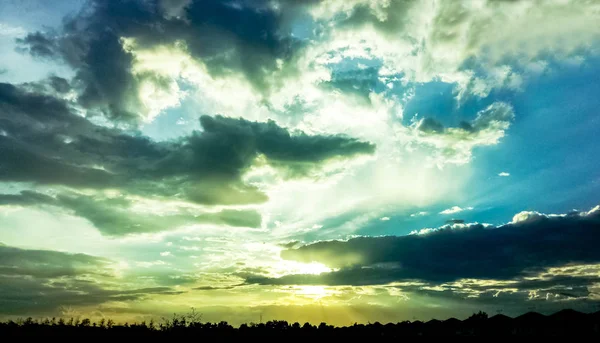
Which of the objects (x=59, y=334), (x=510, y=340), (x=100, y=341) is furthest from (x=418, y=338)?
(x=59, y=334)

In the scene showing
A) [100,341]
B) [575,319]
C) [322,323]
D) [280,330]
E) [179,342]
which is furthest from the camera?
[322,323]

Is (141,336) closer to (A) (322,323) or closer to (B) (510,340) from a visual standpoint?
(A) (322,323)

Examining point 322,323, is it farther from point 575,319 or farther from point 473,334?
point 575,319

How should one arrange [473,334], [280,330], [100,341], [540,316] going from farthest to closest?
1. [280,330]
2. [100,341]
3. [473,334]
4. [540,316]

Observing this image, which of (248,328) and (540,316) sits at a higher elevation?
(540,316)

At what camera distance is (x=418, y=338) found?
222 ft

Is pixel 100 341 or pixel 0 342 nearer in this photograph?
pixel 0 342

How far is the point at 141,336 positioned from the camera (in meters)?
75.1

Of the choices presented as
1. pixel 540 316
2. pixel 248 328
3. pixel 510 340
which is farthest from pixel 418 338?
pixel 248 328

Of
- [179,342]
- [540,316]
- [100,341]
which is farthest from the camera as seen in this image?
[179,342]

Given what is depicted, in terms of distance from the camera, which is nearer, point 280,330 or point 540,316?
point 540,316

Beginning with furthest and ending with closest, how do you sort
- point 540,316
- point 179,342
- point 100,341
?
point 179,342, point 100,341, point 540,316

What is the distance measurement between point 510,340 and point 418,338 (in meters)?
16.7

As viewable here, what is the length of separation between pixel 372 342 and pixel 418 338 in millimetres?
10162
